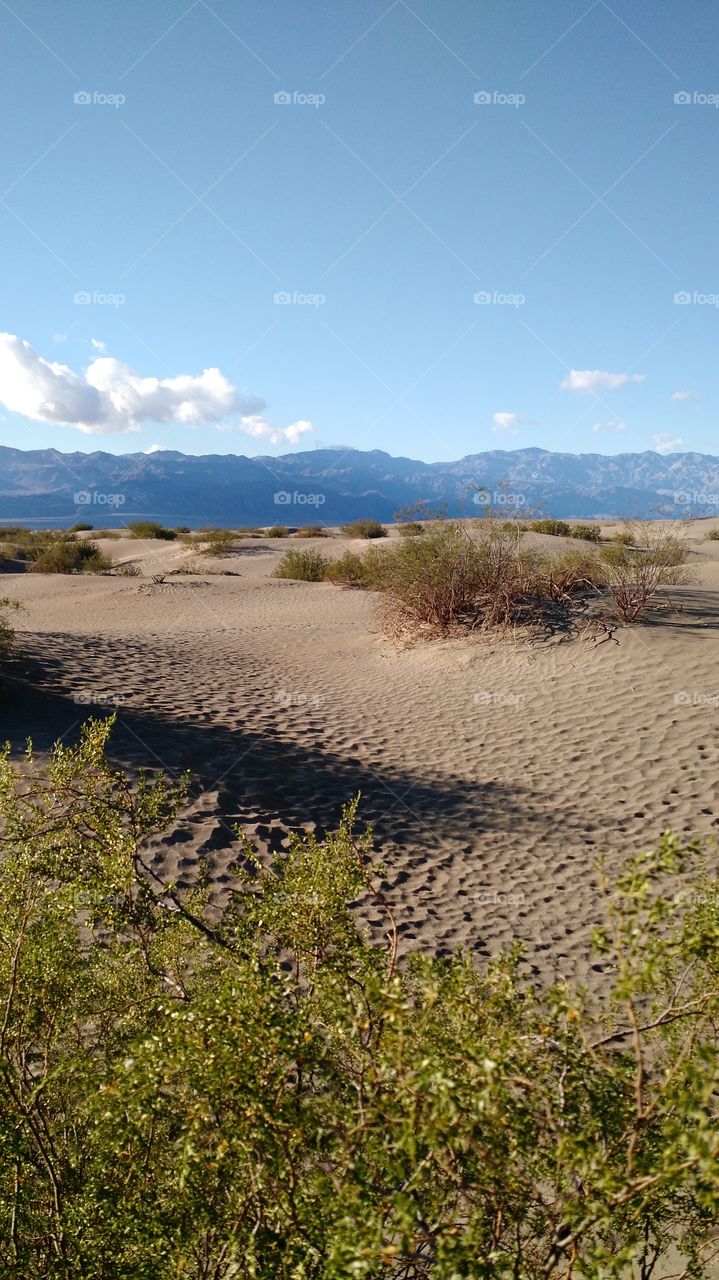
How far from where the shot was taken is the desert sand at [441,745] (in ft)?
20.8

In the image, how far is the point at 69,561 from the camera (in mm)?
31219

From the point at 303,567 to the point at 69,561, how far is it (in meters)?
11.5

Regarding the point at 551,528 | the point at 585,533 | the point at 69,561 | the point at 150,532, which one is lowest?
the point at 69,561

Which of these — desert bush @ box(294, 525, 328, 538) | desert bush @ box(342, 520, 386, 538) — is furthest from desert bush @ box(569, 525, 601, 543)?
desert bush @ box(294, 525, 328, 538)

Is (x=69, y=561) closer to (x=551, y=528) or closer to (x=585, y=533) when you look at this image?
(x=551, y=528)

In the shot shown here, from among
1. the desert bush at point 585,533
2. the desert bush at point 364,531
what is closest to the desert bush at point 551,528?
the desert bush at point 585,533

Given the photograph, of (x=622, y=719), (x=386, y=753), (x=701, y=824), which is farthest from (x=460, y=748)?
(x=701, y=824)

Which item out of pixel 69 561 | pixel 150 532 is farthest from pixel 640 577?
pixel 150 532

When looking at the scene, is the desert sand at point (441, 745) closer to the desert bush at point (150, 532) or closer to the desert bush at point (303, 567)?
the desert bush at point (303, 567)

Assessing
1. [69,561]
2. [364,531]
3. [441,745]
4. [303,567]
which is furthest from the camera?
[364,531]

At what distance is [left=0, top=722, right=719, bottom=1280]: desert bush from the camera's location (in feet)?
4.44

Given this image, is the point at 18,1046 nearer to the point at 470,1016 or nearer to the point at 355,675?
the point at 470,1016

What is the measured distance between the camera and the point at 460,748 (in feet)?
30.9

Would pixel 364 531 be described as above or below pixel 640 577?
above
